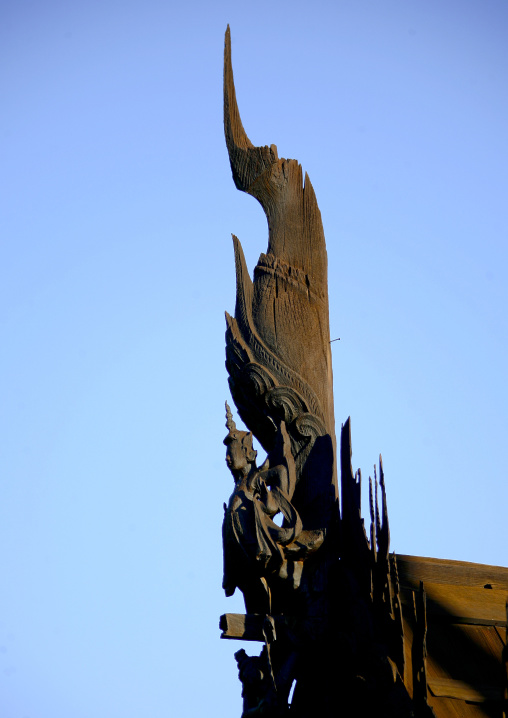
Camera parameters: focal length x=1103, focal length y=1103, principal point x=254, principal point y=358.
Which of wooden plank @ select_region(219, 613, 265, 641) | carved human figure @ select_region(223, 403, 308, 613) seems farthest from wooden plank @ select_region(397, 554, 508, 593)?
wooden plank @ select_region(219, 613, 265, 641)

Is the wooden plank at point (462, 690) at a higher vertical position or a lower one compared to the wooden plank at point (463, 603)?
lower

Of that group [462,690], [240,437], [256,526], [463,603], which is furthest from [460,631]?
[240,437]

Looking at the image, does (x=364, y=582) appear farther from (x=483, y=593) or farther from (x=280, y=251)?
(x=280, y=251)

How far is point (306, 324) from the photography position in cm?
1041

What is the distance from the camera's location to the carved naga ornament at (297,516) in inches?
320

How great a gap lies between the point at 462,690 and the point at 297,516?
1.93 metres

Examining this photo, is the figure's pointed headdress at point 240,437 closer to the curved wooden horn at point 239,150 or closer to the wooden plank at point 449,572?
the wooden plank at point 449,572

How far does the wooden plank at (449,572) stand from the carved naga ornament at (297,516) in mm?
757

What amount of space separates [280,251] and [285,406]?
1.80 meters

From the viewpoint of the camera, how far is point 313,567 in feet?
29.6

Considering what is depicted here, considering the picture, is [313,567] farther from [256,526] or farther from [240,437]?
[240,437]

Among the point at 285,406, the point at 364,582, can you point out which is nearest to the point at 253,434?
the point at 285,406

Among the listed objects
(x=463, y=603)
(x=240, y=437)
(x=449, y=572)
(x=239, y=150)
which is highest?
(x=239, y=150)

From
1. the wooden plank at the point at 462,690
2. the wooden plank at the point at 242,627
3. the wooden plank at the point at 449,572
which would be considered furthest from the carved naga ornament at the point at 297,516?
the wooden plank at the point at 449,572
